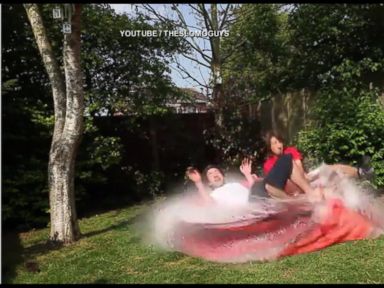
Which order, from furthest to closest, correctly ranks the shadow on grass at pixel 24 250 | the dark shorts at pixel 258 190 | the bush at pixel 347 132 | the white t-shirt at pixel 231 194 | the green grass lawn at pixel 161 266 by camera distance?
the bush at pixel 347 132 < the white t-shirt at pixel 231 194 < the dark shorts at pixel 258 190 < the shadow on grass at pixel 24 250 < the green grass lawn at pixel 161 266

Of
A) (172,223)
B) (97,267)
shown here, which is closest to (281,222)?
(172,223)

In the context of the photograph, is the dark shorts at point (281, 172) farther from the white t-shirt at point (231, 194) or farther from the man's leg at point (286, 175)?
the white t-shirt at point (231, 194)

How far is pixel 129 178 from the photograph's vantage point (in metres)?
10.0

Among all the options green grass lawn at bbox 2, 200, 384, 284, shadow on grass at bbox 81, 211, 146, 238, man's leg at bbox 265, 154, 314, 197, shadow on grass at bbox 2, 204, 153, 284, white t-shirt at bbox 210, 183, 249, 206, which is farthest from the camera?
shadow on grass at bbox 81, 211, 146, 238

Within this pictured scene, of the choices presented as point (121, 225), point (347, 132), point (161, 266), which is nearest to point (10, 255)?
point (121, 225)

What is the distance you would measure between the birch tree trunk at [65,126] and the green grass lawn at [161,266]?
0.32 metres

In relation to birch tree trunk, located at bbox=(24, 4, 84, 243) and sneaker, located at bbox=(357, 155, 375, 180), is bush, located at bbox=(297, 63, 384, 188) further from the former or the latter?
birch tree trunk, located at bbox=(24, 4, 84, 243)

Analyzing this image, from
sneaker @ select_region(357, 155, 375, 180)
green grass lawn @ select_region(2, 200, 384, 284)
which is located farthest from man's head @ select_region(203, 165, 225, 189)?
sneaker @ select_region(357, 155, 375, 180)

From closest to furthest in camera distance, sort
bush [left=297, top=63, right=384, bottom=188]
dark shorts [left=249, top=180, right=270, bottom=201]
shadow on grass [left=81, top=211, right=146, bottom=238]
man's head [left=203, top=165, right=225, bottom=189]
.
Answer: dark shorts [left=249, top=180, right=270, bottom=201]
man's head [left=203, top=165, right=225, bottom=189]
shadow on grass [left=81, top=211, right=146, bottom=238]
bush [left=297, top=63, right=384, bottom=188]

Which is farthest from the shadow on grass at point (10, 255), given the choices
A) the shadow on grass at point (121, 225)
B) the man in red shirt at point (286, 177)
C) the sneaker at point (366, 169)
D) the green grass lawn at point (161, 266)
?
the sneaker at point (366, 169)

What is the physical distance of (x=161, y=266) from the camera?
491 cm

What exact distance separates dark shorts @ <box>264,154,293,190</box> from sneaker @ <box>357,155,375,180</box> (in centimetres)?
208

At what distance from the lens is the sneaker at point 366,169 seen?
7.23 meters

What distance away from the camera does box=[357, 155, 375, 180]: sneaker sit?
7230 millimetres
